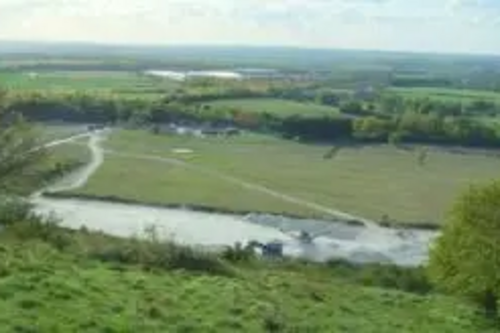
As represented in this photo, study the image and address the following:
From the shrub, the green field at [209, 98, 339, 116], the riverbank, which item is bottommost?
the riverbank

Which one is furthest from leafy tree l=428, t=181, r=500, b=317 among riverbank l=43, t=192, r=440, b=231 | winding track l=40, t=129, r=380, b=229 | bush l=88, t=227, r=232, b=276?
winding track l=40, t=129, r=380, b=229

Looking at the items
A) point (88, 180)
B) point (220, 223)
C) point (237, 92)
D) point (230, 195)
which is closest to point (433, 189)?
point (230, 195)

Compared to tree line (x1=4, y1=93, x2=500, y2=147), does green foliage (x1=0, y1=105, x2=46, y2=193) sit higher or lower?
higher

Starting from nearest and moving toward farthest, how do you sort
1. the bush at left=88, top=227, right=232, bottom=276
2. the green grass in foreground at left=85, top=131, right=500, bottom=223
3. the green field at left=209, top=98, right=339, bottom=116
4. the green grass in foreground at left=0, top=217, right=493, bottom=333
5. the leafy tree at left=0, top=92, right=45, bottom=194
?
the green grass in foreground at left=0, top=217, right=493, bottom=333 < the leafy tree at left=0, top=92, right=45, bottom=194 < the bush at left=88, top=227, right=232, bottom=276 < the green grass in foreground at left=85, top=131, right=500, bottom=223 < the green field at left=209, top=98, right=339, bottom=116

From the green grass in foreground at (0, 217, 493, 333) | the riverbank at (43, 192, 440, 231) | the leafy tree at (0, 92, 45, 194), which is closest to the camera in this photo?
the green grass in foreground at (0, 217, 493, 333)

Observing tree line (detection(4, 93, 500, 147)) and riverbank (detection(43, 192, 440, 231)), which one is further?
tree line (detection(4, 93, 500, 147))

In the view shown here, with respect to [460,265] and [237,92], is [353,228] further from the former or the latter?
[237,92]

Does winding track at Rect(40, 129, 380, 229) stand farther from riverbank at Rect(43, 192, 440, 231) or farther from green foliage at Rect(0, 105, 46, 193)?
green foliage at Rect(0, 105, 46, 193)
